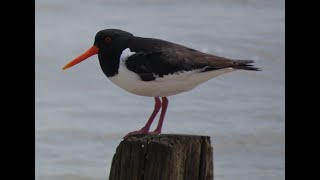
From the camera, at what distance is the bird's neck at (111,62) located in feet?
25.8

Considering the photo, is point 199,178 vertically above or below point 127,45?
below

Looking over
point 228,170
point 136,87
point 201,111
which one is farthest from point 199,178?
point 201,111

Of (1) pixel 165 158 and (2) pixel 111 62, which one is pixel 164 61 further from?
(1) pixel 165 158

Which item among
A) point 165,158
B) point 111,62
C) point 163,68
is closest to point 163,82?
point 163,68

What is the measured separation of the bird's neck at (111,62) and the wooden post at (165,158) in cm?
134

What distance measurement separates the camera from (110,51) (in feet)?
26.2

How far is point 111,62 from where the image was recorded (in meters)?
7.93

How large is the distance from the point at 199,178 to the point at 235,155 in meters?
6.13

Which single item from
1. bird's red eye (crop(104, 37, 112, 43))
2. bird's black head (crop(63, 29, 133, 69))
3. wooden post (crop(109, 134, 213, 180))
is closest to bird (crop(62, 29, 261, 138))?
bird's black head (crop(63, 29, 133, 69))

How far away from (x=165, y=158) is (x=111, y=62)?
1.66 meters

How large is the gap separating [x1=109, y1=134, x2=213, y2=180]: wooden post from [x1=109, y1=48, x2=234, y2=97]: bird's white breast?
109 centimetres

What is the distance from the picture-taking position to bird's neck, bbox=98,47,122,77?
7.87 m

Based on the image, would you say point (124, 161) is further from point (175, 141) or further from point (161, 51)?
point (161, 51)

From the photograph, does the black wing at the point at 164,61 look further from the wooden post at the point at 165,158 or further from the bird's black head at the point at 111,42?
the wooden post at the point at 165,158
